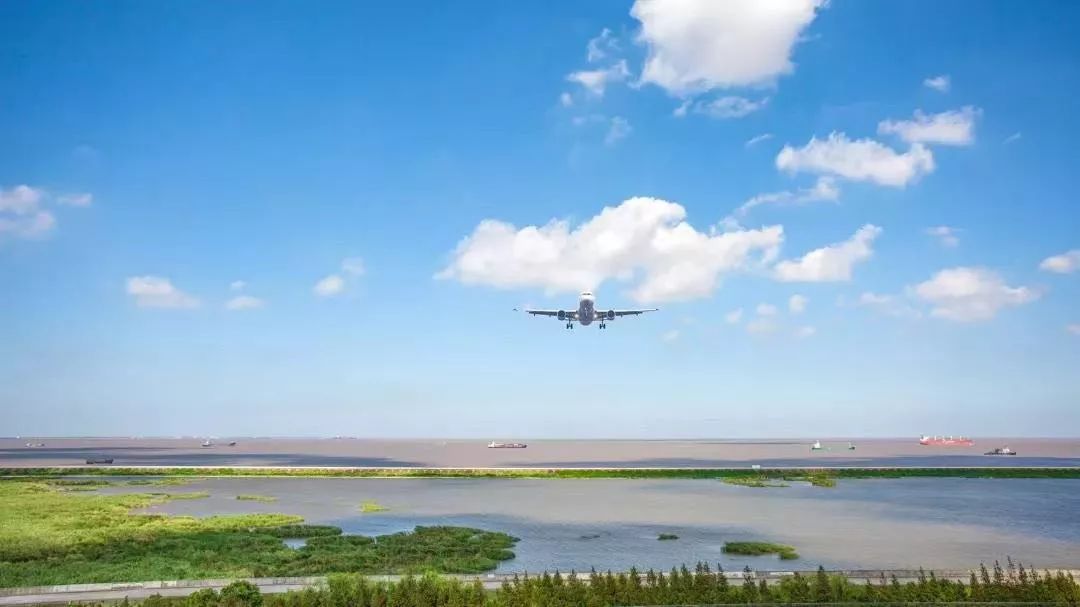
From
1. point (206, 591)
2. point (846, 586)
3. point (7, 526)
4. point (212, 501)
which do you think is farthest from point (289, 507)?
point (846, 586)

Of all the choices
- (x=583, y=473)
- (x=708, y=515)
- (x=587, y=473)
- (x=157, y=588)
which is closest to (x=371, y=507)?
(x=708, y=515)

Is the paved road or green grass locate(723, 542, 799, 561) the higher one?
the paved road

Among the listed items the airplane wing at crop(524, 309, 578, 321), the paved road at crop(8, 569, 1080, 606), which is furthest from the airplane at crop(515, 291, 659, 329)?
the paved road at crop(8, 569, 1080, 606)

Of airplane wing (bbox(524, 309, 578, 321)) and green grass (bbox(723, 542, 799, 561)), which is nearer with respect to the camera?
green grass (bbox(723, 542, 799, 561))

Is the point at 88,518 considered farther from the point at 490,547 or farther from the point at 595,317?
the point at 595,317

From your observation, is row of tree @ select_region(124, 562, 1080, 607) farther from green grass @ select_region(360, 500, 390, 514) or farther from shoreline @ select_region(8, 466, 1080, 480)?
shoreline @ select_region(8, 466, 1080, 480)

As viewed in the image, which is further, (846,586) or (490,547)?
(490,547)
